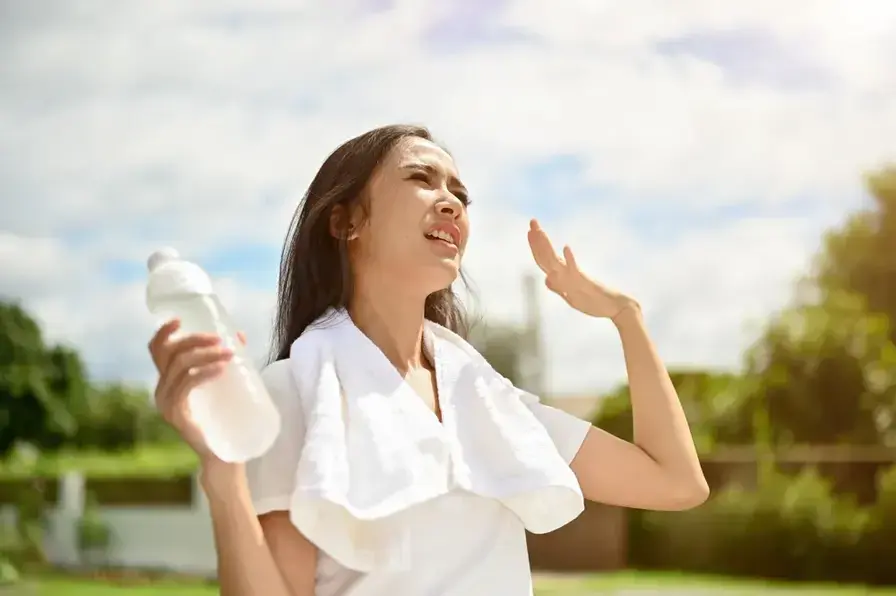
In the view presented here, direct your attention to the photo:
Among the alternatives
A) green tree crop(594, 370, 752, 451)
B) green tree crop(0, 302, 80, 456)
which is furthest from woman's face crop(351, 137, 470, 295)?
green tree crop(0, 302, 80, 456)

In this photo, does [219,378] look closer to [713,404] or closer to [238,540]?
[238,540]

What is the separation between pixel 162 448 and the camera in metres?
12.9

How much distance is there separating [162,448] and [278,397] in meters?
12.3

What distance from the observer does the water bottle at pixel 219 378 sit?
3.14ft

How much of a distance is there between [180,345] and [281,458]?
→ 0.51 feet

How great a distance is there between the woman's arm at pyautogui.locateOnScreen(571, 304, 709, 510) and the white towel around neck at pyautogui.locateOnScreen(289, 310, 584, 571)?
117 millimetres

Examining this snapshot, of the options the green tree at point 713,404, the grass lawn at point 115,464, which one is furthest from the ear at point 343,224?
the grass lawn at point 115,464

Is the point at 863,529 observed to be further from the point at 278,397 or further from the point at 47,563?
the point at 278,397

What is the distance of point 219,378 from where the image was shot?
0.96 metres

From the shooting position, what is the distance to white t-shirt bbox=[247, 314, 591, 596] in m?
1.00

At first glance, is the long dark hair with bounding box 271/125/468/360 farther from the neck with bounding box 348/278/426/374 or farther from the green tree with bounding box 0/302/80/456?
the green tree with bounding box 0/302/80/456

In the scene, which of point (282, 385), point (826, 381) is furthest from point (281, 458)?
point (826, 381)

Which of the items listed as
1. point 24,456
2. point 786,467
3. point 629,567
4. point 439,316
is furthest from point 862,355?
point 439,316

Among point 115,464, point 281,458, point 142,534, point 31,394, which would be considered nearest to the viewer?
point 281,458
